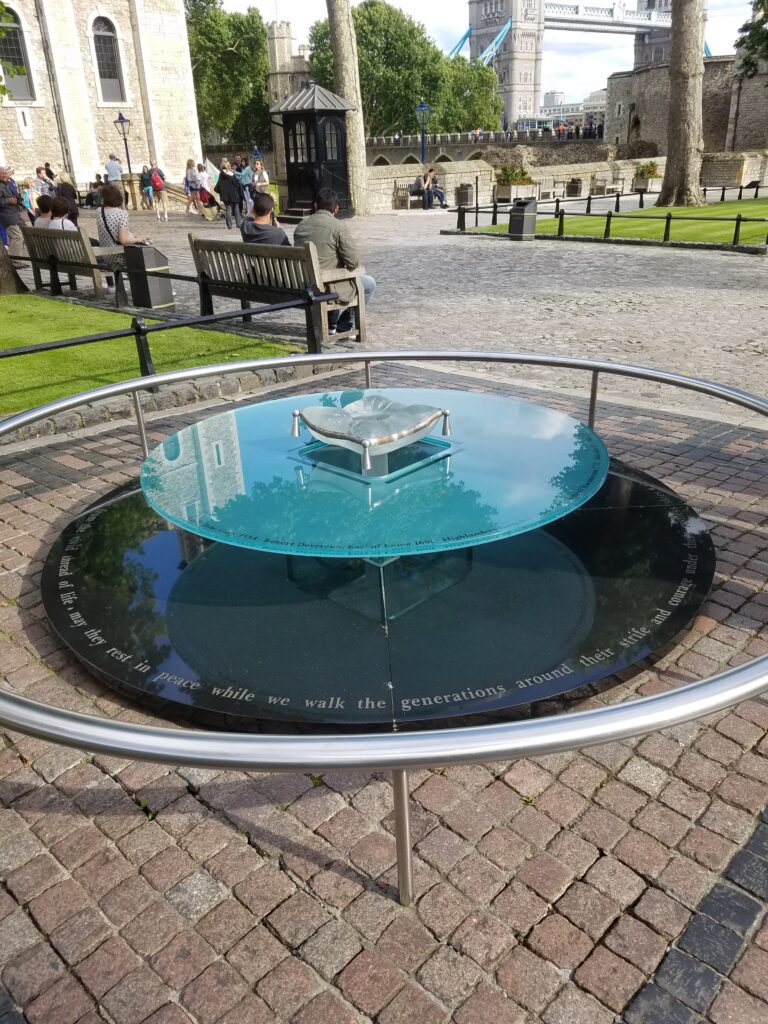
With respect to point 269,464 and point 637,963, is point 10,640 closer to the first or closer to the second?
point 269,464

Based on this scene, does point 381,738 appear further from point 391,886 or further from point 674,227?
point 674,227

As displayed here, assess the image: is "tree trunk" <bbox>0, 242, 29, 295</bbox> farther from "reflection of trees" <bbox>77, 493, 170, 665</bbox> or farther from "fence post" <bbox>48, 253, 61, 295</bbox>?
"reflection of trees" <bbox>77, 493, 170, 665</bbox>

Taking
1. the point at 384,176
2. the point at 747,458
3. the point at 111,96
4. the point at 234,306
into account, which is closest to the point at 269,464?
the point at 747,458

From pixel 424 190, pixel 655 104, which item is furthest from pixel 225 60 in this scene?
pixel 424 190

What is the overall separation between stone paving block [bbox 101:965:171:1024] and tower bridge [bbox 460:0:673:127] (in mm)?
144967

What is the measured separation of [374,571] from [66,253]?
9.93m

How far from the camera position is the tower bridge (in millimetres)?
134125

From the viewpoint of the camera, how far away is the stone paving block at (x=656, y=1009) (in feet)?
6.21

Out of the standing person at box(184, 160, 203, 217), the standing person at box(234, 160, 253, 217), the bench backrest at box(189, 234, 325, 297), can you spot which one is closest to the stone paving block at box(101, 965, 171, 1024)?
the bench backrest at box(189, 234, 325, 297)

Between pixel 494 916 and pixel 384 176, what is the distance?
1353 inches

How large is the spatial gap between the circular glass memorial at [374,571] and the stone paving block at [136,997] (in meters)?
0.95

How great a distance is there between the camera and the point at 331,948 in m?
2.10

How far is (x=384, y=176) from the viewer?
32969 mm

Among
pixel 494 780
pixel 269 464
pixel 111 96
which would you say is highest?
pixel 111 96
